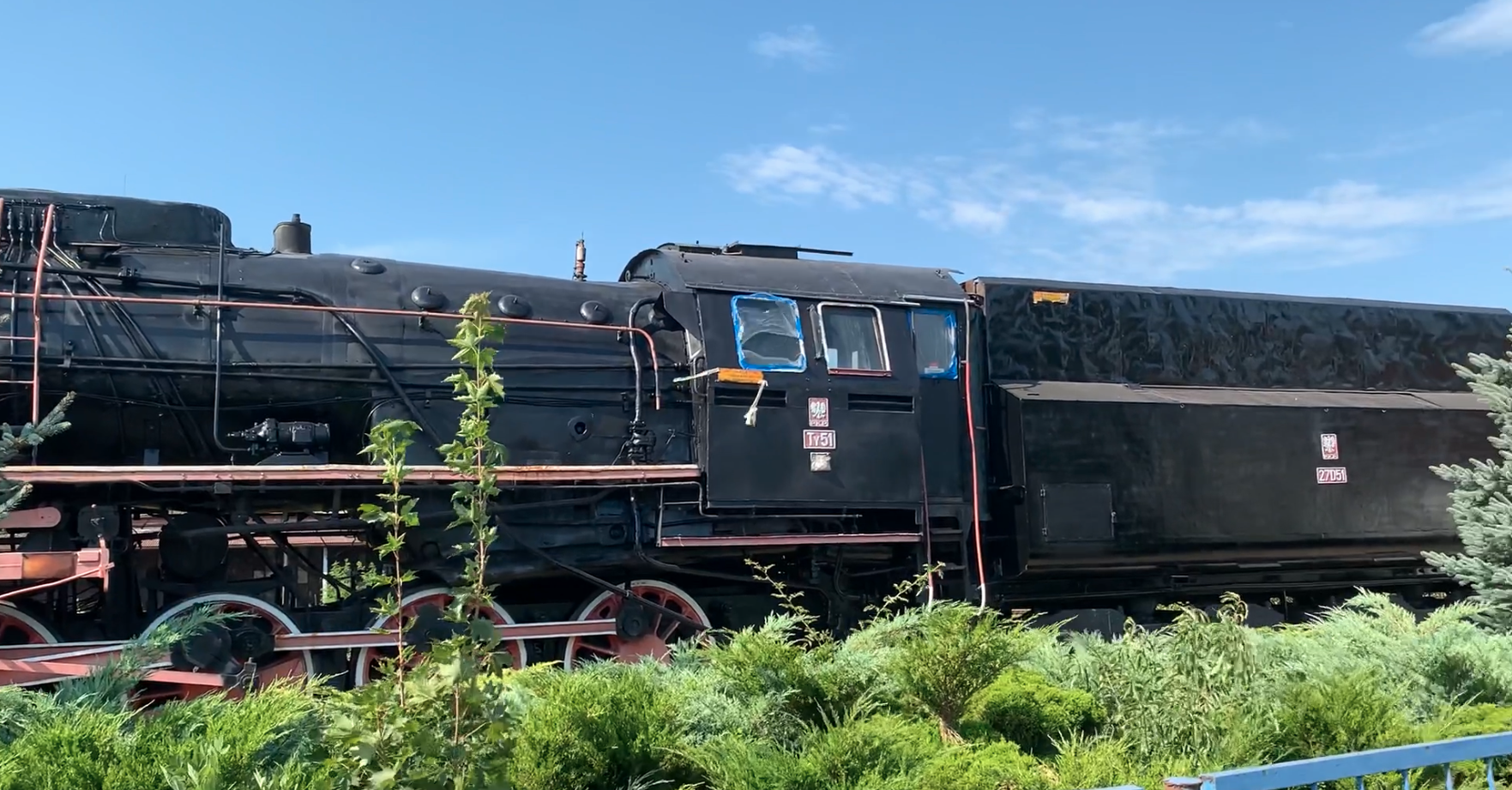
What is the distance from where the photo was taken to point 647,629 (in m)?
7.95

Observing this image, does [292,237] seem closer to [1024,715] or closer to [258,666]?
[258,666]

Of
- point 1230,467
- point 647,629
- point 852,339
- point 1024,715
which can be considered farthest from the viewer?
point 1230,467

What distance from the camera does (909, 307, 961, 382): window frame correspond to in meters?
8.82

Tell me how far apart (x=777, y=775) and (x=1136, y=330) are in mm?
7291

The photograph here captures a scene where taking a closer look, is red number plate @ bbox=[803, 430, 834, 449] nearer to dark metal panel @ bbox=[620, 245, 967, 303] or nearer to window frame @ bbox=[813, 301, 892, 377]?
window frame @ bbox=[813, 301, 892, 377]

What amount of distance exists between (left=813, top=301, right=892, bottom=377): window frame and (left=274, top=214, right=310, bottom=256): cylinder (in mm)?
3911

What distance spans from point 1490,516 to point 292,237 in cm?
842

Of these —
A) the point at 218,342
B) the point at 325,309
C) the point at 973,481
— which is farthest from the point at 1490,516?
the point at 218,342

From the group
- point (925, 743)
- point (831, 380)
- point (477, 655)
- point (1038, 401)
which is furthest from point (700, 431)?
point (477, 655)

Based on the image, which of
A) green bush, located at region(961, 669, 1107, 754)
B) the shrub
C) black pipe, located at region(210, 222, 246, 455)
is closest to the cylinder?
black pipe, located at region(210, 222, 246, 455)

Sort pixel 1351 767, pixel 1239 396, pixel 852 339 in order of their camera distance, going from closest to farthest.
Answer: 1. pixel 1351 767
2. pixel 852 339
3. pixel 1239 396

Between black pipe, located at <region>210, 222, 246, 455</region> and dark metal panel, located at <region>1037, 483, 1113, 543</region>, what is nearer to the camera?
black pipe, located at <region>210, 222, 246, 455</region>

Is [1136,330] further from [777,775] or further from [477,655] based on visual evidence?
[477,655]

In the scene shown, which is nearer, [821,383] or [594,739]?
[594,739]
